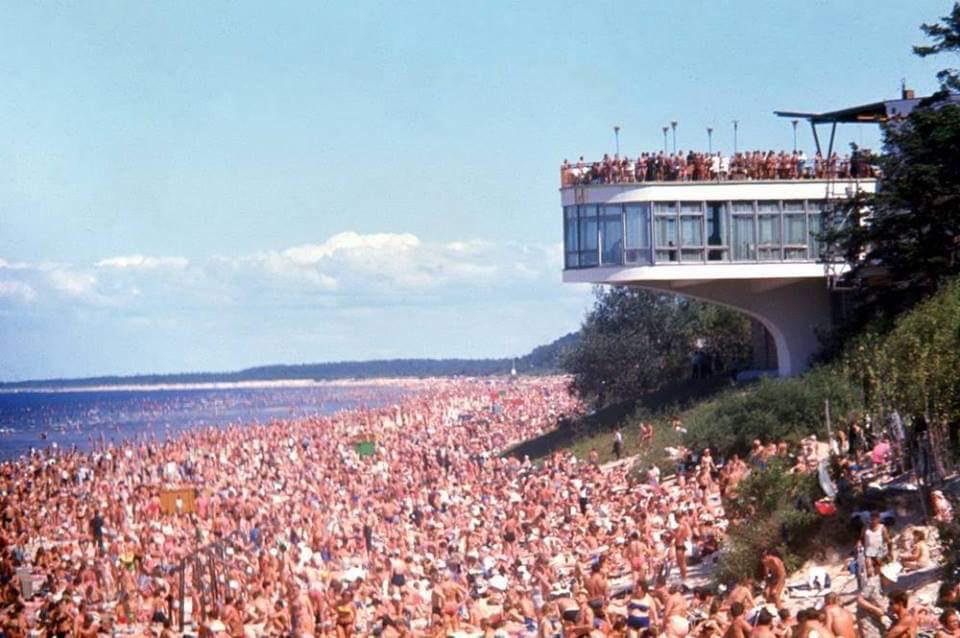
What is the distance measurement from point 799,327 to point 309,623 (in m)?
21.7

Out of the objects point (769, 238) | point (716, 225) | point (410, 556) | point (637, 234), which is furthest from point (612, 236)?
point (410, 556)

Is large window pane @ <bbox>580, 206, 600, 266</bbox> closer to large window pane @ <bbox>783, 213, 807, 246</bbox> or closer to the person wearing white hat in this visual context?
large window pane @ <bbox>783, 213, 807, 246</bbox>

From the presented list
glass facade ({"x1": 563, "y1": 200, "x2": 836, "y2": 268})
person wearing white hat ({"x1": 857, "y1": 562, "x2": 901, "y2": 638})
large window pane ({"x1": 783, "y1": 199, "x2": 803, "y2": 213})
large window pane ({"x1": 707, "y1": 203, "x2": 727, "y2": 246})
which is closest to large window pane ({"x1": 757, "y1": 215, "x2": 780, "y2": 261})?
glass facade ({"x1": 563, "y1": 200, "x2": 836, "y2": 268})

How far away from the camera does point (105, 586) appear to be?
1248 inches

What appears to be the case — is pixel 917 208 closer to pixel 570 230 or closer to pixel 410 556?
pixel 570 230

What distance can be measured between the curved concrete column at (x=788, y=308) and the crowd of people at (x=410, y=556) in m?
4.55

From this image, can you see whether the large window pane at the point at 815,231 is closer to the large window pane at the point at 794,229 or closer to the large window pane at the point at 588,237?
the large window pane at the point at 794,229

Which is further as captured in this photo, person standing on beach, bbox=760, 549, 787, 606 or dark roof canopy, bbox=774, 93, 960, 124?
dark roof canopy, bbox=774, 93, 960, 124

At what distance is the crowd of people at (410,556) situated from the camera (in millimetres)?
20656

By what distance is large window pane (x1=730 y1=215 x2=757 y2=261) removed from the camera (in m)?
39.4

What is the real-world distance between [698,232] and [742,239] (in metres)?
1.26

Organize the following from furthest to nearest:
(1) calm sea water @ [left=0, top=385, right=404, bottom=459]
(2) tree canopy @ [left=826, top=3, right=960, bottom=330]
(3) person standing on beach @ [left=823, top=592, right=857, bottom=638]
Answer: (1) calm sea water @ [left=0, top=385, right=404, bottom=459]
(2) tree canopy @ [left=826, top=3, right=960, bottom=330]
(3) person standing on beach @ [left=823, top=592, right=857, bottom=638]

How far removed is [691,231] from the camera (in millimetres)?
39344

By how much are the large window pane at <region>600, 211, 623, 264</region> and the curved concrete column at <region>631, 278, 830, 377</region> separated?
283cm
